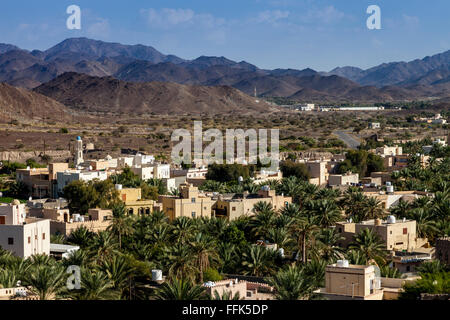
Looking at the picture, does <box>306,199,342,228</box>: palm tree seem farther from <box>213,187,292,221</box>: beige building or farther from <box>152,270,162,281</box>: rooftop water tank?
<box>152,270,162,281</box>: rooftop water tank

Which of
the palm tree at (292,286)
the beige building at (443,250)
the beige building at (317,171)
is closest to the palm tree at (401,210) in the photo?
the beige building at (443,250)

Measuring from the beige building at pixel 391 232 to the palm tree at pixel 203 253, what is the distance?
736 centimetres

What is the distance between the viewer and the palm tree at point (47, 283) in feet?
78.9

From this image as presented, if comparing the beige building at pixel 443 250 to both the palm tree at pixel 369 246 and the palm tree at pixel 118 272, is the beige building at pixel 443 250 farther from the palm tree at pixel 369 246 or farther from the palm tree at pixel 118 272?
the palm tree at pixel 118 272

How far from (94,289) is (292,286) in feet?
18.5

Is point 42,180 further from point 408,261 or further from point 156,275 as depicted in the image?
point 408,261

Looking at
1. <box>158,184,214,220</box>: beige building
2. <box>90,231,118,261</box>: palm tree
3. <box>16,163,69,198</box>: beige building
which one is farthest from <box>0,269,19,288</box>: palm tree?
<box>16,163,69,198</box>: beige building

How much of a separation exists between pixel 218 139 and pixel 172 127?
29627 millimetres

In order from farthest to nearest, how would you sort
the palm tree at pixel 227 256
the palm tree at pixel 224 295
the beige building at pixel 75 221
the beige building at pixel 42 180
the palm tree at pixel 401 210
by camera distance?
the beige building at pixel 42 180
the palm tree at pixel 401 210
the beige building at pixel 75 221
the palm tree at pixel 227 256
the palm tree at pixel 224 295

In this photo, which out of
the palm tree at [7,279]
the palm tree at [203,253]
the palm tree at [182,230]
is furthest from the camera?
the palm tree at [182,230]

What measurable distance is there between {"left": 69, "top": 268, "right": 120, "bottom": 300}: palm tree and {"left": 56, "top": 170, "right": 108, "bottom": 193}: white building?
2761cm

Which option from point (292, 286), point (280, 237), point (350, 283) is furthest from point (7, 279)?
point (280, 237)
